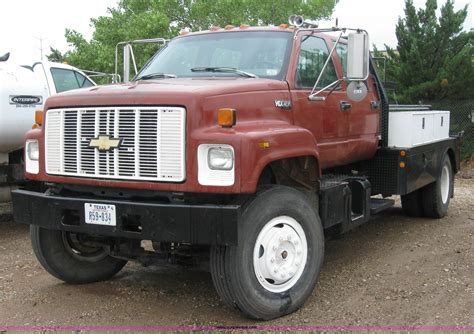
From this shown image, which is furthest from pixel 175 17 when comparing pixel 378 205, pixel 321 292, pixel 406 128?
pixel 321 292

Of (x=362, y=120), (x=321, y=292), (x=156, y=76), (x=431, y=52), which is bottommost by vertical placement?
(x=321, y=292)

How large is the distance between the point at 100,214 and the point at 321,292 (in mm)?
2026

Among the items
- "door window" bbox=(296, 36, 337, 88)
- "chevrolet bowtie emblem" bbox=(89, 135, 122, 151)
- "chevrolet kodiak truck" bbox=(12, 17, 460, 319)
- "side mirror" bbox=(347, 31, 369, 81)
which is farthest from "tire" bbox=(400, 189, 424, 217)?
"chevrolet bowtie emblem" bbox=(89, 135, 122, 151)

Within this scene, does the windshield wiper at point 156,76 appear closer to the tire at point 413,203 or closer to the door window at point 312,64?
the door window at point 312,64

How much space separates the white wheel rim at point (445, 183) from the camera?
8417 millimetres

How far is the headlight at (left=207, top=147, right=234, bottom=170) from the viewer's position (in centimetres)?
393

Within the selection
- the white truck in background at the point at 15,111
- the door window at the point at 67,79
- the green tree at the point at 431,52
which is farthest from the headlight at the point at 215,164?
the green tree at the point at 431,52

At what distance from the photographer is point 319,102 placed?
209 inches

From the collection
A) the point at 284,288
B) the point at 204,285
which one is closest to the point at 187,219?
the point at 284,288

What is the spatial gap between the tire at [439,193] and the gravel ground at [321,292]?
1146mm

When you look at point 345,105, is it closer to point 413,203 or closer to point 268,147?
point 268,147

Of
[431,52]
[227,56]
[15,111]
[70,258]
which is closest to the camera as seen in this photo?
[70,258]

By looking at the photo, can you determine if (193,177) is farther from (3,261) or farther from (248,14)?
(248,14)

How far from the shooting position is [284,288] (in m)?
4.43
